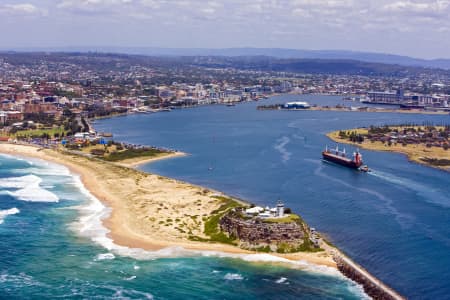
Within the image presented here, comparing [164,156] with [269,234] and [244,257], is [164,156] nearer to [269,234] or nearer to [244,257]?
[269,234]

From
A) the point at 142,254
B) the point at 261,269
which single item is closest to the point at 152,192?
the point at 142,254

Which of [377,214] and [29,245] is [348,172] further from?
[29,245]

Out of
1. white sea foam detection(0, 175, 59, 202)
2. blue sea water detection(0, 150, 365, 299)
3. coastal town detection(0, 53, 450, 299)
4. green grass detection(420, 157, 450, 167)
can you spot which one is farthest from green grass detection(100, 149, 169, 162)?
green grass detection(420, 157, 450, 167)

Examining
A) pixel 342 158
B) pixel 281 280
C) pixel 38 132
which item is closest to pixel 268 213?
pixel 281 280

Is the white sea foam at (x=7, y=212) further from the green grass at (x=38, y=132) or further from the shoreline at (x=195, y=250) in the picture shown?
the green grass at (x=38, y=132)

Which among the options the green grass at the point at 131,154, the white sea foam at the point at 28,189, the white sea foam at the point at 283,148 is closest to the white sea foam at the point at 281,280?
the white sea foam at the point at 28,189

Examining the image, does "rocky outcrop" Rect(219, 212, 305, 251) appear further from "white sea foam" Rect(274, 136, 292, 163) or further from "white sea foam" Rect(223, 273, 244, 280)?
"white sea foam" Rect(274, 136, 292, 163)
